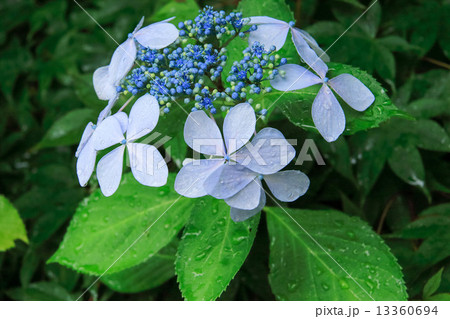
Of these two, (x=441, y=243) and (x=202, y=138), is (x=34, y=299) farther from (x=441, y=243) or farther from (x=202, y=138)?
(x=441, y=243)

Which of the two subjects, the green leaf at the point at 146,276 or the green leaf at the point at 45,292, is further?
the green leaf at the point at 45,292

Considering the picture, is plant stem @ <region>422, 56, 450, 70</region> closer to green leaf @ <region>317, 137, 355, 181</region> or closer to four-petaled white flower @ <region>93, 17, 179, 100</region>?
green leaf @ <region>317, 137, 355, 181</region>

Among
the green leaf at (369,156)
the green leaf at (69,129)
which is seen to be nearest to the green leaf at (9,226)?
the green leaf at (69,129)

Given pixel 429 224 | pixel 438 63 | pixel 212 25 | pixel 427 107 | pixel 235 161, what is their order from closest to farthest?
1. pixel 235 161
2. pixel 212 25
3. pixel 429 224
4. pixel 427 107
5. pixel 438 63

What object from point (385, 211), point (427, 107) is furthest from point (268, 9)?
point (385, 211)

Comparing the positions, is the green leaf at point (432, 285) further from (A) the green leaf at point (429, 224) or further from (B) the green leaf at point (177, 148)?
(B) the green leaf at point (177, 148)

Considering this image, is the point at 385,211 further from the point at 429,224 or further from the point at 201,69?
the point at 201,69

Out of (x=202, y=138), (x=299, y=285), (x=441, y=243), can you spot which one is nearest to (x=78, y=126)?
(x=202, y=138)
